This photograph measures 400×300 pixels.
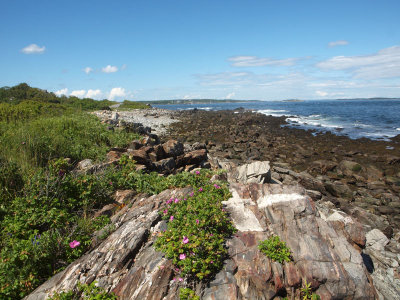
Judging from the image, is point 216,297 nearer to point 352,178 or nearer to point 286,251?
point 286,251

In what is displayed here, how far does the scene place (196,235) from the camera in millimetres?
4113

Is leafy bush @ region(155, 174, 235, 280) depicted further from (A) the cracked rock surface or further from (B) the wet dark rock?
(B) the wet dark rock

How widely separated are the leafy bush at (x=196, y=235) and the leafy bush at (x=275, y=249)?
0.68 m

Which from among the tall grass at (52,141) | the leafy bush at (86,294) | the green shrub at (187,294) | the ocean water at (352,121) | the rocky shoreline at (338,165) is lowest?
the rocky shoreline at (338,165)

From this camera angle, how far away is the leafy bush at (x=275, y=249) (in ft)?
13.6

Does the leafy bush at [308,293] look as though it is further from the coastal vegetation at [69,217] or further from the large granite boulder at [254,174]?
the large granite boulder at [254,174]

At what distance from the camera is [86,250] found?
4.39 meters

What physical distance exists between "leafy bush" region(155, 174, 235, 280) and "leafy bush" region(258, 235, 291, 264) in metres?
0.68

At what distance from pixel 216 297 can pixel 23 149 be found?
6.96 meters

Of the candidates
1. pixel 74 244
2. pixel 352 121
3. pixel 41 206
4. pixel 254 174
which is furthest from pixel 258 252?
pixel 352 121

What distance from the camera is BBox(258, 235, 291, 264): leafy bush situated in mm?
4160

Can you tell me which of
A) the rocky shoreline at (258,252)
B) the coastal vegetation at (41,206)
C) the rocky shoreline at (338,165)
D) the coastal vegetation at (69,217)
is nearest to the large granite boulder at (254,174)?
the rocky shoreline at (258,252)

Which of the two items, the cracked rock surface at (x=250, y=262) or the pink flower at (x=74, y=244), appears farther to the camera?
the pink flower at (x=74, y=244)

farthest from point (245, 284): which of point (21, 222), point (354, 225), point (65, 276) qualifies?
point (21, 222)
